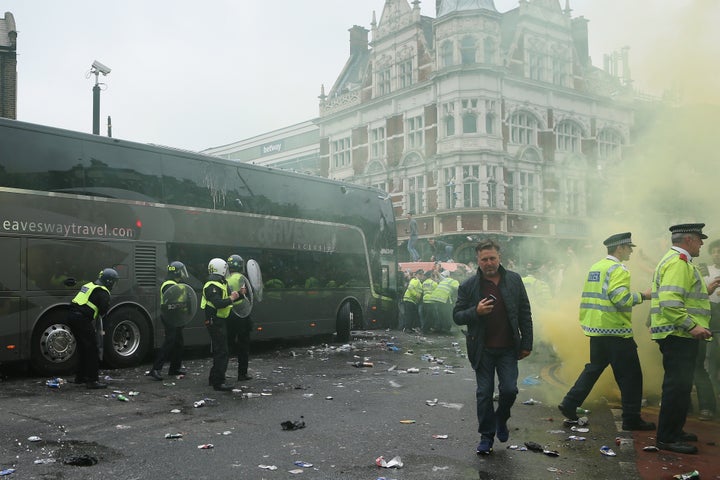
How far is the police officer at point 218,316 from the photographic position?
9.10 metres

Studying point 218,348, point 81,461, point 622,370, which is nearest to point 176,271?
point 218,348

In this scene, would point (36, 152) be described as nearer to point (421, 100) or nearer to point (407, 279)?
point (407, 279)

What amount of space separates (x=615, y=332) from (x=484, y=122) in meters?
28.2

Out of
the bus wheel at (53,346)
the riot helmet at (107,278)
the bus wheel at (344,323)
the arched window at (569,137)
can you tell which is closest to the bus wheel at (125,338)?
the bus wheel at (53,346)

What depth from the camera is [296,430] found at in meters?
6.69

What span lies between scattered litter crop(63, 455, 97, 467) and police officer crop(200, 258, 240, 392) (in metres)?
3.66

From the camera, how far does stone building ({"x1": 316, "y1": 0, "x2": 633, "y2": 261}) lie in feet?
111

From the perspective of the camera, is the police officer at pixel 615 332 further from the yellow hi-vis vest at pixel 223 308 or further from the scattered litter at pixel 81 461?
the yellow hi-vis vest at pixel 223 308

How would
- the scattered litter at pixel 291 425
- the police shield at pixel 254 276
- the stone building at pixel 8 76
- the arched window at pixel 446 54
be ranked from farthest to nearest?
1. the arched window at pixel 446 54
2. the stone building at pixel 8 76
3. the police shield at pixel 254 276
4. the scattered litter at pixel 291 425

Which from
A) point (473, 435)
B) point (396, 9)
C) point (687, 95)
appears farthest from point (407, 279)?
point (396, 9)

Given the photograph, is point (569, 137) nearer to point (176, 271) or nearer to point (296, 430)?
point (176, 271)

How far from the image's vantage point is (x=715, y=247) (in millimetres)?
7305

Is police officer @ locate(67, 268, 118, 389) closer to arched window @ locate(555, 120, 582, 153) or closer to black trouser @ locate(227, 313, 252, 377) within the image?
black trouser @ locate(227, 313, 252, 377)

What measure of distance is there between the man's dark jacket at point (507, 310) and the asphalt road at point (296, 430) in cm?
96
